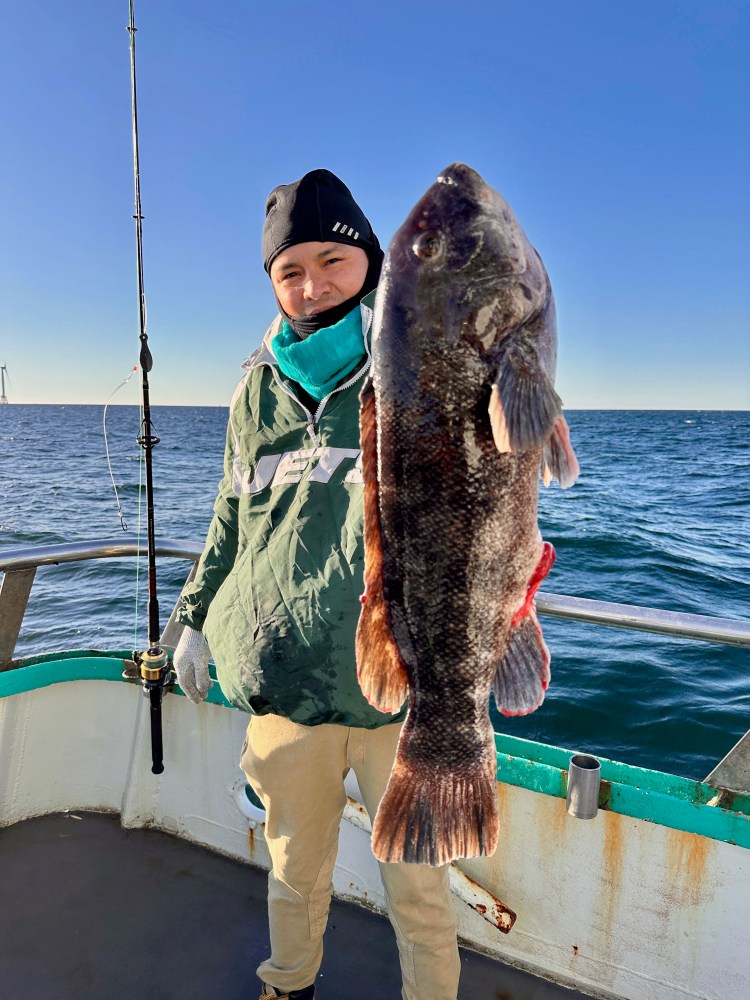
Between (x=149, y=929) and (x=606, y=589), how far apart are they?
10899 millimetres

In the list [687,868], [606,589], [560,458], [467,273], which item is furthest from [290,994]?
[606,589]

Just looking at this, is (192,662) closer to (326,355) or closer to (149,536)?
(149,536)

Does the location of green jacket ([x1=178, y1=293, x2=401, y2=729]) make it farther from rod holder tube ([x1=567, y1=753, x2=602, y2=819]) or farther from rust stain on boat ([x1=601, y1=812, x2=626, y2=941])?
rust stain on boat ([x1=601, y1=812, x2=626, y2=941])

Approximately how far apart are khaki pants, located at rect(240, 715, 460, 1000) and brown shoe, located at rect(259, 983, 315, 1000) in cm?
19

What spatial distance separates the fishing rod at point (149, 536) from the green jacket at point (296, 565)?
45.5 inches

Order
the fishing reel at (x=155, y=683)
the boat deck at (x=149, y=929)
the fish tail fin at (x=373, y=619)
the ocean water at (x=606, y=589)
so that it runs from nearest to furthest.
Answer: the fish tail fin at (x=373, y=619) → the boat deck at (x=149, y=929) → the fishing reel at (x=155, y=683) → the ocean water at (x=606, y=589)

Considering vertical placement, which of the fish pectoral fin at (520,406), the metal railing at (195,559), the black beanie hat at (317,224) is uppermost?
the black beanie hat at (317,224)

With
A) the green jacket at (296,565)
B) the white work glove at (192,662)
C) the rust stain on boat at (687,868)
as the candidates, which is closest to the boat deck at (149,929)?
the rust stain on boat at (687,868)

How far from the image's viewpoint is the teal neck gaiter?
7.23ft

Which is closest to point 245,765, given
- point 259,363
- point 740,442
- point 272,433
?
point 272,433

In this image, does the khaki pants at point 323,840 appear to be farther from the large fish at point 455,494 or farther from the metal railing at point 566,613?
the metal railing at point 566,613

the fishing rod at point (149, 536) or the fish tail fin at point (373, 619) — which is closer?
the fish tail fin at point (373, 619)

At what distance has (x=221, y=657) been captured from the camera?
7.82ft

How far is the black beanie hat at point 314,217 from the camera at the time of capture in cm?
242
